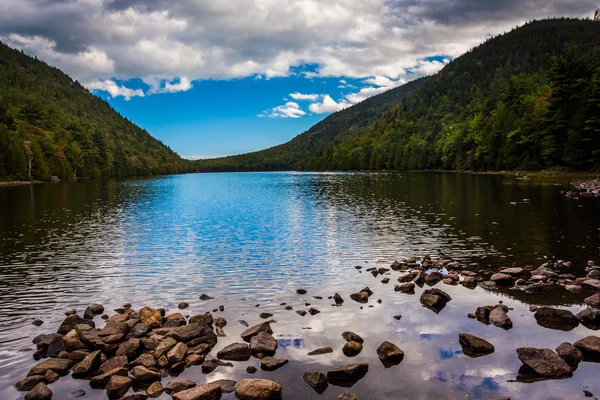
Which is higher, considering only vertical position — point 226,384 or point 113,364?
point 113,364

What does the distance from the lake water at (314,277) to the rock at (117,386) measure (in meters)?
0.54

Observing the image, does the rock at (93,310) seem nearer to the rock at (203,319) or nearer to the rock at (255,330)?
the rock at (203,319)

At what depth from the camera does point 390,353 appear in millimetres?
14797

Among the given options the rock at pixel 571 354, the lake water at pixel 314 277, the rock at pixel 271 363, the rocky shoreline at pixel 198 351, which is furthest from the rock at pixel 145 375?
the rock at pixel 571 354

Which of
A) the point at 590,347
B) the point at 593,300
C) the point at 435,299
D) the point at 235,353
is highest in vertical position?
the point at 593,300

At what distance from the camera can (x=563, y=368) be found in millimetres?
13578

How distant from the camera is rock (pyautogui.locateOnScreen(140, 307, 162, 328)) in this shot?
17.6 metres

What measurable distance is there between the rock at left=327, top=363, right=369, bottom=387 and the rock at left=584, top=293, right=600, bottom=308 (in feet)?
41.9

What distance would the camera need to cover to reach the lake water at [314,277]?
13914 millimetres

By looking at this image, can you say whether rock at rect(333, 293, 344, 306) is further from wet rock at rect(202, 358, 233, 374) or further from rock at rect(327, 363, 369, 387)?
wet rock at rect(202, 358, 233, 374)

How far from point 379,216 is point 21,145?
141788 mm

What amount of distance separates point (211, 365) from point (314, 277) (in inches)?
471

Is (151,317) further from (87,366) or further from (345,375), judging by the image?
(345,375)

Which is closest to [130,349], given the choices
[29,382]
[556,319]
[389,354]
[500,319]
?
[29,382]
